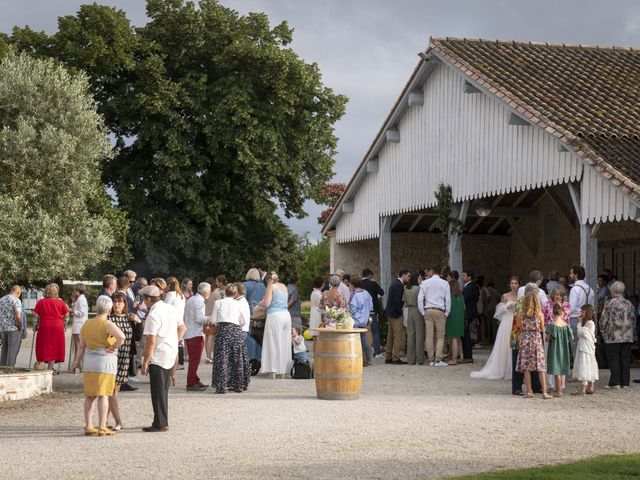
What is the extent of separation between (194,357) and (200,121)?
64.8 ft

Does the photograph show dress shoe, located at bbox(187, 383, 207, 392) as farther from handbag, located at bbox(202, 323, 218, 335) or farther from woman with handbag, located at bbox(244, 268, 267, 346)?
woman with handbag, located at bbox(244, 268, 267, 346)

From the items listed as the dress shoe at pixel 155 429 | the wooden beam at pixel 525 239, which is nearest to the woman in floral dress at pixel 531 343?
the dress shoe at pixel 155 429

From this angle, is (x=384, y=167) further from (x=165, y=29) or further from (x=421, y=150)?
(x=165, y=29)

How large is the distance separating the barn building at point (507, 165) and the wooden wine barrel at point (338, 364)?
5.27m

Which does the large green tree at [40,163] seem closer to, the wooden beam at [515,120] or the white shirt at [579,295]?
the wooden beam at [515,120]

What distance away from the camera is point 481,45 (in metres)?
25.1

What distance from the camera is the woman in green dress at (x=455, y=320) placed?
2092cm

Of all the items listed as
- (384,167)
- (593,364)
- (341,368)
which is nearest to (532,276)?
(593,364)

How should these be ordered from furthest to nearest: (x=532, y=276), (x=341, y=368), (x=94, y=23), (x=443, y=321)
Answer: (x=94, y=23) < (x=443, y=321) < (x=532, y=276) < (x=341, y=368)

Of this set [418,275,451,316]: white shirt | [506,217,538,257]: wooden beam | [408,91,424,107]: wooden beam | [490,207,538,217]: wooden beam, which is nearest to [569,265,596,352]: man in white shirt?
[418,275,451,316]: white shirt

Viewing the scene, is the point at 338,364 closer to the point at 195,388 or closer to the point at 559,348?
the point at 195,388

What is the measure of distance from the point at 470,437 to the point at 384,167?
16.7m

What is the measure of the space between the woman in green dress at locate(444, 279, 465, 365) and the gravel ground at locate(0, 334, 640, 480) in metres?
4.09

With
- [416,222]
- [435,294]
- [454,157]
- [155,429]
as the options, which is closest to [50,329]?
[435,294]
